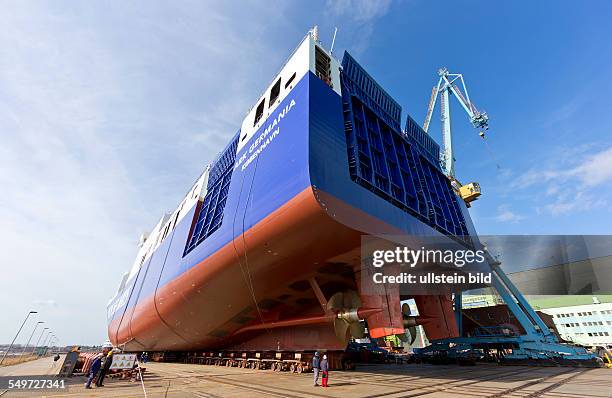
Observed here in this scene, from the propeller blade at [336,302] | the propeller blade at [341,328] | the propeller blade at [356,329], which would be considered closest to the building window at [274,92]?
the propeller blade at [336,302]

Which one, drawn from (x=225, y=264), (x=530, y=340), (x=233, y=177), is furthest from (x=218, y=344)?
(x=530, y=340)

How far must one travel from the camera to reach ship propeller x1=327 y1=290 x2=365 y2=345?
14.0 m

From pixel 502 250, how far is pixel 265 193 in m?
23.4

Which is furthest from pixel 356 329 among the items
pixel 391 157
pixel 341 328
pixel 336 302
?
pixel 391 157

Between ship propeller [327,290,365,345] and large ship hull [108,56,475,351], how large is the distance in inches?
39.4

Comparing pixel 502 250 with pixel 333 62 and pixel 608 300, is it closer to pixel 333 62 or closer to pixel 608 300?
pixel 333 62

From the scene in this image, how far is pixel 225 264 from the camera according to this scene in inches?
602

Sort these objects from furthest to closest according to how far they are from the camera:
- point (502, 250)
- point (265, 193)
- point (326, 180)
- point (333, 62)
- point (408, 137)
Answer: point (502, 250)
point (408, 137)
point (333, 62)
point (265, 193)
point (326, 180)

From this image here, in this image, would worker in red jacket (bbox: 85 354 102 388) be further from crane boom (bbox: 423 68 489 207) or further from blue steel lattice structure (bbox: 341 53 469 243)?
crane boom (bbox: 423 68 489 207)

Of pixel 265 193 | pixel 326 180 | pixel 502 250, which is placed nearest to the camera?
pixel 326 180

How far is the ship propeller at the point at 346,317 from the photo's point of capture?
1400 cm

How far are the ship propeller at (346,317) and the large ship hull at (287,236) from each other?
1001 millimetres

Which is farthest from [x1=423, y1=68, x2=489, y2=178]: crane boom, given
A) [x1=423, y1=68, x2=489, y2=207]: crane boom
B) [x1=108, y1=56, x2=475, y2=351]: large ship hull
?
[x1=108, y1=56, x2=475, y2=351]: large ship hull

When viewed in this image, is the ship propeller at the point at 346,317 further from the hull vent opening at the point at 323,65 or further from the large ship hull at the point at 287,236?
the hull vent opening at the point at 323,65
